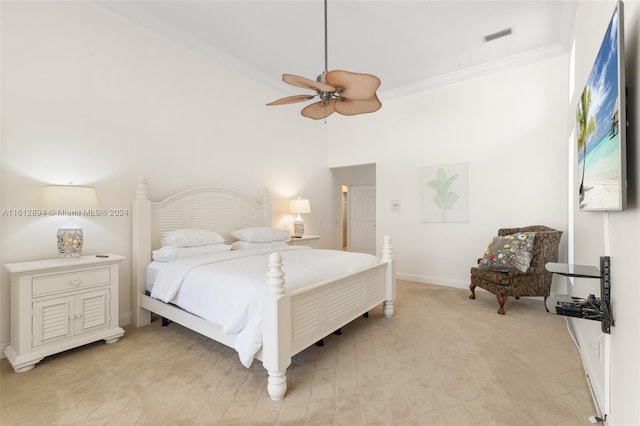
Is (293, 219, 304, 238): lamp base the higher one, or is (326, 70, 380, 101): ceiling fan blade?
(326, 70, 380, 101): ceiling fan blade

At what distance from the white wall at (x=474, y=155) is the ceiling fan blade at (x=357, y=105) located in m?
2.50

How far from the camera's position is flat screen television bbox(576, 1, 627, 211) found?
1124 mm

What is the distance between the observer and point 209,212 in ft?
12.4

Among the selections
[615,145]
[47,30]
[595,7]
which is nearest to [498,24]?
[595,7]

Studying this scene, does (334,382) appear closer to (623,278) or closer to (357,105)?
(623,278)

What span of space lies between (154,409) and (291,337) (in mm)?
874

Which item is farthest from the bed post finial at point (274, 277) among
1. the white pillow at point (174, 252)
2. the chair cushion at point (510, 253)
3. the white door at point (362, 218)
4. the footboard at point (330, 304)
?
the white door at point (362, 218)

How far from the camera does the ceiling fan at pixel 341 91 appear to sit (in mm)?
2072

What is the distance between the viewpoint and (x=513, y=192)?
157 inches

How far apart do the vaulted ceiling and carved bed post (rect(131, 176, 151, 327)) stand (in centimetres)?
187

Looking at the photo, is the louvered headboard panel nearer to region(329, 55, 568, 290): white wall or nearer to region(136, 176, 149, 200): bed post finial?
region(136, 176, 149, 200): bed post finial

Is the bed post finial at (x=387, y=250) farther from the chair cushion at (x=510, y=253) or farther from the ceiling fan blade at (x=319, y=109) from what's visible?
the ceiling fan blade at (x=319, y=109)

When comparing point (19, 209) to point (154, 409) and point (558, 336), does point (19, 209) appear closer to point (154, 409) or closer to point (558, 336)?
point (154, 409)

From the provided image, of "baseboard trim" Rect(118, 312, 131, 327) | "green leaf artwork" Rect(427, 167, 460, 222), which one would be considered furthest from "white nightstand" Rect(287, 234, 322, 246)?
"baseboard trim" Rect(118, 312, 131, 327)
